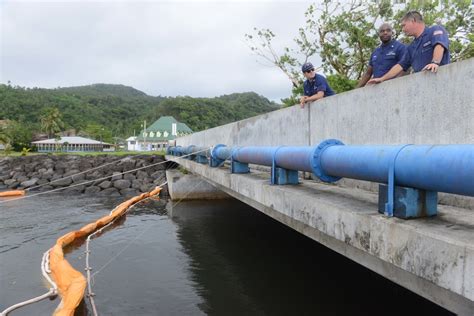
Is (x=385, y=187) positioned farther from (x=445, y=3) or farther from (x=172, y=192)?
(x=445, y=3)

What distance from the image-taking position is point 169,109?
126375 millimetres

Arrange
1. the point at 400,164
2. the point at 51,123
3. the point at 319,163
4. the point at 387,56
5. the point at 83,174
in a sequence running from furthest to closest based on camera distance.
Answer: the point at 51,123 → the point at 83,174 → the point at 387,56 → the point at 319,163 → the point at 400,164

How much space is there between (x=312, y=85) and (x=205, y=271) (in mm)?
4994

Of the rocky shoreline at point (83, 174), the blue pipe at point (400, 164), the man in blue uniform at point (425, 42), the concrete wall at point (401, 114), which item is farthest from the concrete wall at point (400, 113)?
the rocky shoreline at point (83, 174)

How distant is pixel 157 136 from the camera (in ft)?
301

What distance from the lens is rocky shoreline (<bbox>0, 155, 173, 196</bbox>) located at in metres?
24.9

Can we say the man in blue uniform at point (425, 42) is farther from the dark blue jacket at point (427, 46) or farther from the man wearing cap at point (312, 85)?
the man wearing cap at point (312, 85)

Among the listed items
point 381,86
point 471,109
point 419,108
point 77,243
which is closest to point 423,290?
point 471,109

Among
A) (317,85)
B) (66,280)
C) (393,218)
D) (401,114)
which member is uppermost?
(317,85)

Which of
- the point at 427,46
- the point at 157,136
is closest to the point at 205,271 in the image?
the point at 427,46

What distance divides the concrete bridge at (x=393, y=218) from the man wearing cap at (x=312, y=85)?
21cm

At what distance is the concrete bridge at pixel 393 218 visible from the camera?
220 cm

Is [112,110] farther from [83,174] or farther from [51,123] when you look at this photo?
[83,174]

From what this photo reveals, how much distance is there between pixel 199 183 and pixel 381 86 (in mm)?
14847
